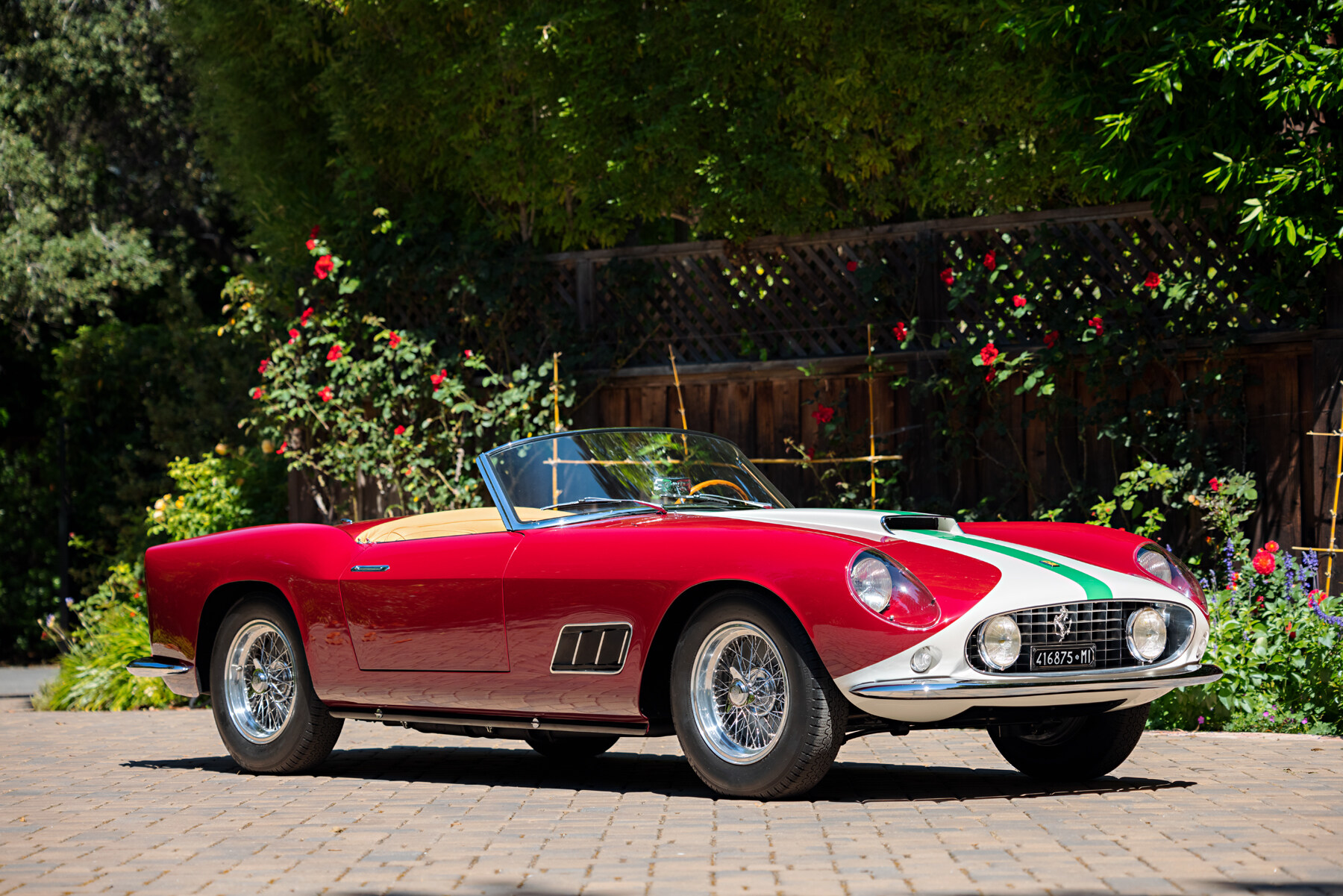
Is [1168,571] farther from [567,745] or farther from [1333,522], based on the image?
[1333,522]

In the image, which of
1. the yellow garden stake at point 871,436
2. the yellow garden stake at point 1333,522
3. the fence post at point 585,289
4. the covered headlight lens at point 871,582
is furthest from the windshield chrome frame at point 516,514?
the fence post at point 585,289

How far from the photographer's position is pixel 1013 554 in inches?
230

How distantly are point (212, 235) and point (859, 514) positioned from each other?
1862 cm

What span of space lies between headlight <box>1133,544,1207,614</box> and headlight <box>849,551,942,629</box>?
1157mm

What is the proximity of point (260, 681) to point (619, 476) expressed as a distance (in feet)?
6.82

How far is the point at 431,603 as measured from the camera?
6641 millimetres

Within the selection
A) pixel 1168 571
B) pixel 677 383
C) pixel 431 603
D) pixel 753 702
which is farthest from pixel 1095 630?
pixel 677 383

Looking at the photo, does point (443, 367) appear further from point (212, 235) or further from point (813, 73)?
point (212, 235)

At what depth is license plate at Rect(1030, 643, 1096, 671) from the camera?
18.2 feet

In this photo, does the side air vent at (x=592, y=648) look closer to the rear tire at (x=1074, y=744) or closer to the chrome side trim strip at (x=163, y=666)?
the rear tire at (x=1074, y=744)

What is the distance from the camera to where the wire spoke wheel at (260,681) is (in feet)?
24.2

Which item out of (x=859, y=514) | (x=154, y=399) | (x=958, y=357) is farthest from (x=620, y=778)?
(x=154, y=399)

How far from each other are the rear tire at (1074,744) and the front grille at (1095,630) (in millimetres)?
498

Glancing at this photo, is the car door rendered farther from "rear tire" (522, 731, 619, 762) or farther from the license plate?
the license plate
